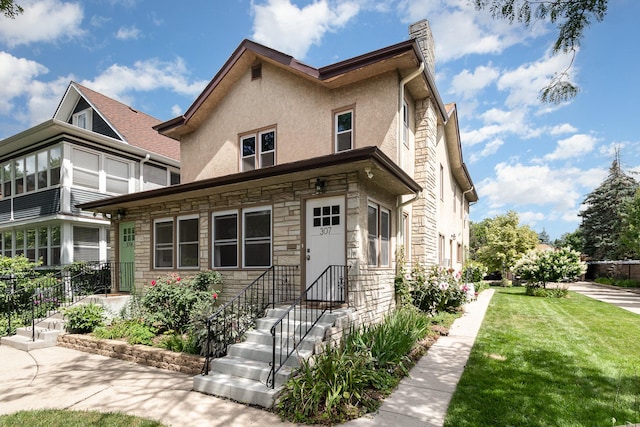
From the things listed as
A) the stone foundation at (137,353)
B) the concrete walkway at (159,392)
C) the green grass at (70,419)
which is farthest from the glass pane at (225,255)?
the green grass at (70,419)

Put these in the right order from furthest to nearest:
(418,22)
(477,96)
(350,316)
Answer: (418,22) → (477,96) → (350,316)

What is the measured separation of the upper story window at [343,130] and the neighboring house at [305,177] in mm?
29

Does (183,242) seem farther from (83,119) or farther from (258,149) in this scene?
(83,119)

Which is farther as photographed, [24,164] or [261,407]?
[24,164]

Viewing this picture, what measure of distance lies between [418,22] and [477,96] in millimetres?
3267

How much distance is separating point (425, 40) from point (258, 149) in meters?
6.48

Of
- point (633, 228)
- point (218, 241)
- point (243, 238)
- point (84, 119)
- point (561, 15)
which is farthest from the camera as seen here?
point (633, 228)

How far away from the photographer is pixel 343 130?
972 centimetres

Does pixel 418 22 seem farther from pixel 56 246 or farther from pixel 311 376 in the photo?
pixel 56 246

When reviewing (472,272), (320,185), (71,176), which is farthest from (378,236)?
(472,272)

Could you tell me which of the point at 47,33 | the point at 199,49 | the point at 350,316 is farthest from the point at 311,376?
the point at 47,33

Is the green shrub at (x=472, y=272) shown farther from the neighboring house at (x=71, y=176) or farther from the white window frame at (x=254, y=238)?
the neighboring house at (x=71, y=176)

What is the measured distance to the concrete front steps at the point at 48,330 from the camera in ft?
27.6

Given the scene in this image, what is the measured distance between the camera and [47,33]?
11.5 metres
